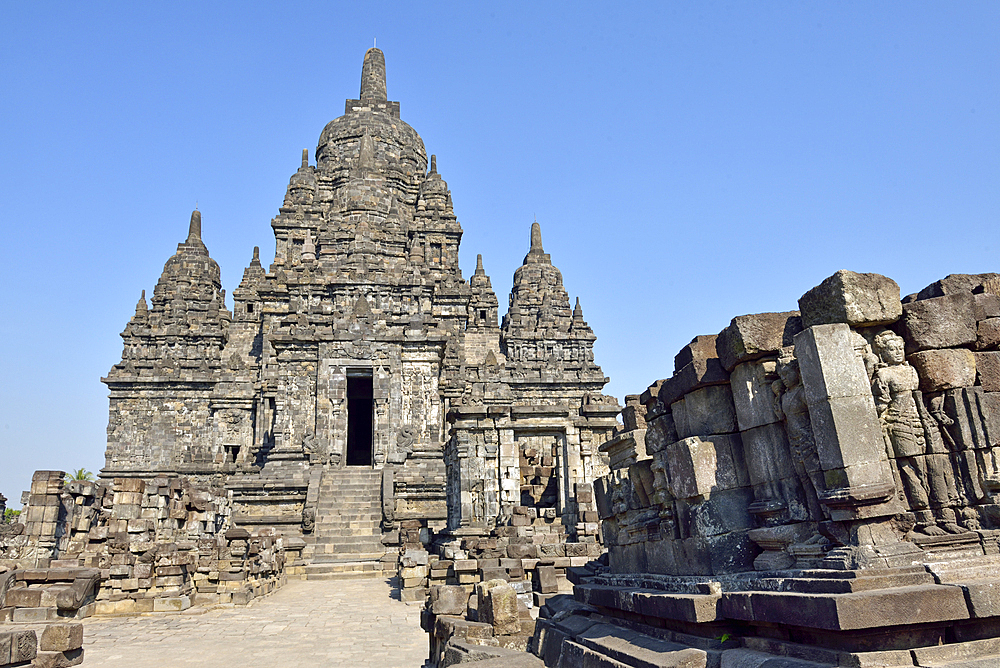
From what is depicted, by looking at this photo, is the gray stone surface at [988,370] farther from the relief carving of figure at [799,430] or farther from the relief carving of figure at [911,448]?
the relief carving of figure at [799,430]

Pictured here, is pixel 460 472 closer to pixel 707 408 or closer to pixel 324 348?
pixel 324 348

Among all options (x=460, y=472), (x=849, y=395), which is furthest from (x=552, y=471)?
(x=849, y=395)

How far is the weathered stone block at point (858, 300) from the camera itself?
4.75m

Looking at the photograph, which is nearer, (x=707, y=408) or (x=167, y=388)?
(x=707, y=408)

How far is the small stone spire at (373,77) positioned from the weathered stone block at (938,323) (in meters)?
43.8

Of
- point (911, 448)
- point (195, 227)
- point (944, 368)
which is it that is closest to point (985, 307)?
point (944, 368)

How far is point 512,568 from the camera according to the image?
12680 millimetres

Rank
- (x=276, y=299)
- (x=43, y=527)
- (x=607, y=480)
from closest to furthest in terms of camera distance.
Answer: (x=607, y=480)
(x=43, y=527)
(x=276, y=299)

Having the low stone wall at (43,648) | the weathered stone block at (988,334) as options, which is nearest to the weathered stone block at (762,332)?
the weathered stone block at (988,334)

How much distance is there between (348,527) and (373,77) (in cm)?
3356

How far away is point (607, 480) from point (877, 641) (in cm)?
484

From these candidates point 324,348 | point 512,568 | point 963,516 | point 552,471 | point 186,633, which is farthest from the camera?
point 324,348

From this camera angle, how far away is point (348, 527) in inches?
826

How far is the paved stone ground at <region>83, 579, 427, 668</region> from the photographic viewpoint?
8.70 meters
